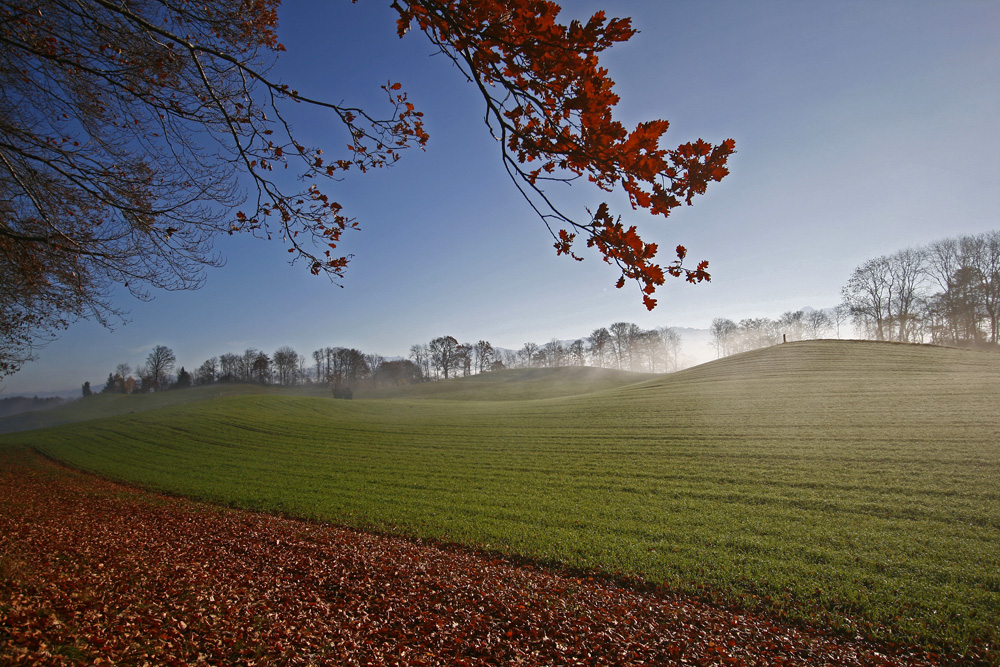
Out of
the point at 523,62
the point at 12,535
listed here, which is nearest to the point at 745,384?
the point at 523,62

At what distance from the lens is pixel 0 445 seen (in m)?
32.3

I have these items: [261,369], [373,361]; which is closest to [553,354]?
[373,361]

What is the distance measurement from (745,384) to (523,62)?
34.4m

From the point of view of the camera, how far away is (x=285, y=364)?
104500 millimetres

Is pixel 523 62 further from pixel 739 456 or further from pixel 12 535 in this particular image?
pixel 739 456

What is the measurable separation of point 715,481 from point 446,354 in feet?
291

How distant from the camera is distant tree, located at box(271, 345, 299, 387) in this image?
10425 cm

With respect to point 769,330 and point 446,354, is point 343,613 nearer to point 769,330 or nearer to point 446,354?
point 446,354

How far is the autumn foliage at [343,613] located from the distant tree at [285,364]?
349ft

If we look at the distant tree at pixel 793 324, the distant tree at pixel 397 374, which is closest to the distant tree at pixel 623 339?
the distant tree at pixel 793 324

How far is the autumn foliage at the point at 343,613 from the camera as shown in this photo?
14.9ft

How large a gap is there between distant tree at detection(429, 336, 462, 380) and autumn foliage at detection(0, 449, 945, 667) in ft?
291

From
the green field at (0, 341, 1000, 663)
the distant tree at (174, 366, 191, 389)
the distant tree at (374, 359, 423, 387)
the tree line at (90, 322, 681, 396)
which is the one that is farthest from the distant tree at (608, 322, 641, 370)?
the distant tree at (174, 366, 191, 389)

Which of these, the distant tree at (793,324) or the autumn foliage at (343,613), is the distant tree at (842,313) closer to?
the distant tree at (793,324)
